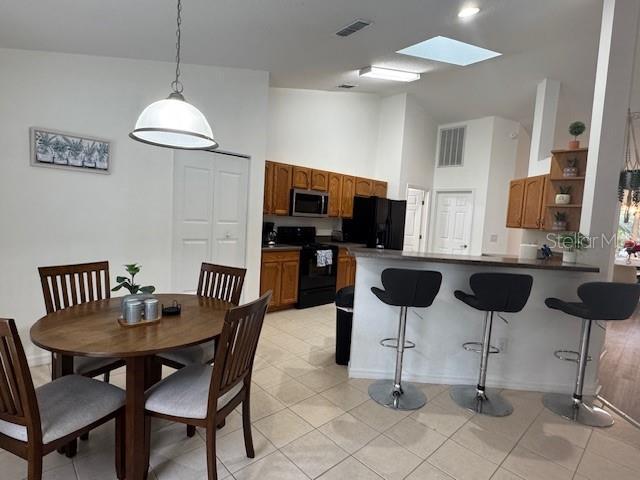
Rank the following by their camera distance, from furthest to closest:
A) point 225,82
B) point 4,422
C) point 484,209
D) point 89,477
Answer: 1. point 484,209
2. point 225,82
3. point 89,477
4. point 4,422

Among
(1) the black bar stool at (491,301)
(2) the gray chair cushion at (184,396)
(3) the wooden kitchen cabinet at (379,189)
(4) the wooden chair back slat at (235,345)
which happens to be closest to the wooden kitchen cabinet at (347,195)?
(3) the wooden kitchen cabinet at (379,189)

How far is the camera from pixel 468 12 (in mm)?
2861

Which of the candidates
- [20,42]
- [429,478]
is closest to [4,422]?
[429,478]

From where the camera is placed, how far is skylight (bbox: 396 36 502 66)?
370cm

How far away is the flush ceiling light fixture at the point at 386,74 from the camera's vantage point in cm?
401

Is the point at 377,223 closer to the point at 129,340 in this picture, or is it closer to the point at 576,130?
the point at 576,130

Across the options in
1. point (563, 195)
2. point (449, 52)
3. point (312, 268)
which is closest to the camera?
point (449, 52)

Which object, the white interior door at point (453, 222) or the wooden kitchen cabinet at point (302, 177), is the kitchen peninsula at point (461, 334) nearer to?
the wooden kitchen cabinet at point (302, 177)

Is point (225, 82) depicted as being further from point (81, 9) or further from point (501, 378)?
point (501, 378)

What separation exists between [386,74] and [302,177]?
1.71 metres

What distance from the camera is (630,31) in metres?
2.73

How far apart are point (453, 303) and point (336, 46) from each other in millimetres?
2584

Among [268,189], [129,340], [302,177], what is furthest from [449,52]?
[129,340]

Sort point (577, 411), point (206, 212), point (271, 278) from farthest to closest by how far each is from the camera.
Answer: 1. point (271, 278)
2. point (206, 212)
3. point (577, 411)
